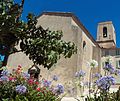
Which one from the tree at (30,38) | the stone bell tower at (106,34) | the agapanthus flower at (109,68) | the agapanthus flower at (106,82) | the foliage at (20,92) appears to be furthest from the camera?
the stone bell tower at (106,34)

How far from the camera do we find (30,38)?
8633 mm

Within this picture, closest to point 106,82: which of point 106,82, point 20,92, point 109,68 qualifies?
point 106,82

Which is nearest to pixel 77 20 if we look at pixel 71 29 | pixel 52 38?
pixel 71 29

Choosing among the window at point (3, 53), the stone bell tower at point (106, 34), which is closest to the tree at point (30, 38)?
the window at point (3, 53)

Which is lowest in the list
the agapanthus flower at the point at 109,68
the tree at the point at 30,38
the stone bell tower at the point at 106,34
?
the agapanthus flower at the point at 109,68

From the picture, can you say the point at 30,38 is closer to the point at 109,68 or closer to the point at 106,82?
the point at 109,68

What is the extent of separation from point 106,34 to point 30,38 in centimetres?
4549

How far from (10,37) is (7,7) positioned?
120 cm

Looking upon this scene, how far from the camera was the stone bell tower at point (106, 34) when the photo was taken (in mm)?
49134

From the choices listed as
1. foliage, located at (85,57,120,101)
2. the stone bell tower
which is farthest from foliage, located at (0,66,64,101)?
the stone bell tower

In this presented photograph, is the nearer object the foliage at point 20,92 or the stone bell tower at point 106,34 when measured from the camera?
the foliage at point 20,92

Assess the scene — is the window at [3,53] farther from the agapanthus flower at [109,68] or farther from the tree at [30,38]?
the agapanthus flower at [109,68]

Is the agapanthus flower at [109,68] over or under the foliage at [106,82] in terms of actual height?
over

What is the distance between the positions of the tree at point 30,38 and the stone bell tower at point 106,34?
4055 cm
